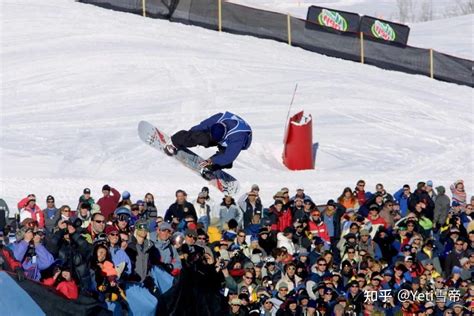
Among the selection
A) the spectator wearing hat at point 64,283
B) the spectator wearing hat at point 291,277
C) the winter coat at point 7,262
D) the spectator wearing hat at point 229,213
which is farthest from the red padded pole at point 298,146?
the spectator wearing hat at point 64,283

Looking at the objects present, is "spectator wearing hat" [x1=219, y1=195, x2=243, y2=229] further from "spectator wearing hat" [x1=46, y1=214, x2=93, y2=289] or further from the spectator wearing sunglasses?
the spectator wearing sunglasses

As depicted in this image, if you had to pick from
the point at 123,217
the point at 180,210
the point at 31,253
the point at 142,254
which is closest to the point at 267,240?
the point at 180,210

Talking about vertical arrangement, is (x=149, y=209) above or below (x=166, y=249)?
below

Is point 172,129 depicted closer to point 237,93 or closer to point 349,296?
point 237,93

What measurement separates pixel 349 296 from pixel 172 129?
39.9ft

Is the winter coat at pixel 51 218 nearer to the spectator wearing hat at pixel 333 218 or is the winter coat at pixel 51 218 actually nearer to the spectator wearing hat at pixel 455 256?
the spectator wearing hat at pixel 333 218

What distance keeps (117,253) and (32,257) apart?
0.90 meters

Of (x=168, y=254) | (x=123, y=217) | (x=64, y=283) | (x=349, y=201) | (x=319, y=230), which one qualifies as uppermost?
(x=64, y=283)

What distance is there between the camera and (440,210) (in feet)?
55.2

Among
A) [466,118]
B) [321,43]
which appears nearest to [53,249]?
[466,118]

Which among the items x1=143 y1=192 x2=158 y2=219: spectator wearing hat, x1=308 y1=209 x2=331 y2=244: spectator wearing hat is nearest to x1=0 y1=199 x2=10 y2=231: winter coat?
x1=143 y1=192 x2=158 y2=219: spectator wearing hat

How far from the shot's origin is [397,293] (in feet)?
42.9

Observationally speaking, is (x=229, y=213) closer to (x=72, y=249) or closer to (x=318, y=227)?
(x=318, y=227)

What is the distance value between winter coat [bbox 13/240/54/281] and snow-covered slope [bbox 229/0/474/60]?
1883cm
